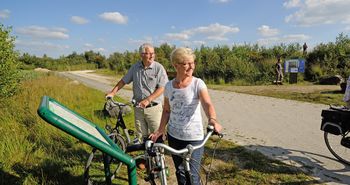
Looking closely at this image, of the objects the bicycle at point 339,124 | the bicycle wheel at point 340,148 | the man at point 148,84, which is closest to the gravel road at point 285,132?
the bicycle wheel at point 340,148

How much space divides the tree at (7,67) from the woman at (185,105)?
20.8ft

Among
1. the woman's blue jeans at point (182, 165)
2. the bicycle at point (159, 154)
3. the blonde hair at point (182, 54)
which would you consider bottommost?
the woman's blue jeans at point (182, 165)

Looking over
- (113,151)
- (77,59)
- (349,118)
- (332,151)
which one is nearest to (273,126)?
(332,151)

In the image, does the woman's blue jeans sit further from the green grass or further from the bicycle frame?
the green grass

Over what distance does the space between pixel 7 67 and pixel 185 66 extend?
6.77 meters

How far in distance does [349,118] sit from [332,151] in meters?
0.76

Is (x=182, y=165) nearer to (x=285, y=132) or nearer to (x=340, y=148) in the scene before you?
(x=340, y=148)

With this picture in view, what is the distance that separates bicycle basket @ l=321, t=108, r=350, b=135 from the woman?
2836 mm

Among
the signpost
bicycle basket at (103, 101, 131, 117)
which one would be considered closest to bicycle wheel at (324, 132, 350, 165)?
bicycle basket at (103, 101, 131, 117)

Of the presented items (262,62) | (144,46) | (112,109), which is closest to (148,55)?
(144,46)

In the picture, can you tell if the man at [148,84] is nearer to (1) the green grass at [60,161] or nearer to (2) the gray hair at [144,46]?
(2) the gray hair at [144,46]

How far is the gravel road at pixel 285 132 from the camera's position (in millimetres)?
4480

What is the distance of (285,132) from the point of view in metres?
6.46

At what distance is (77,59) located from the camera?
8031 cm
